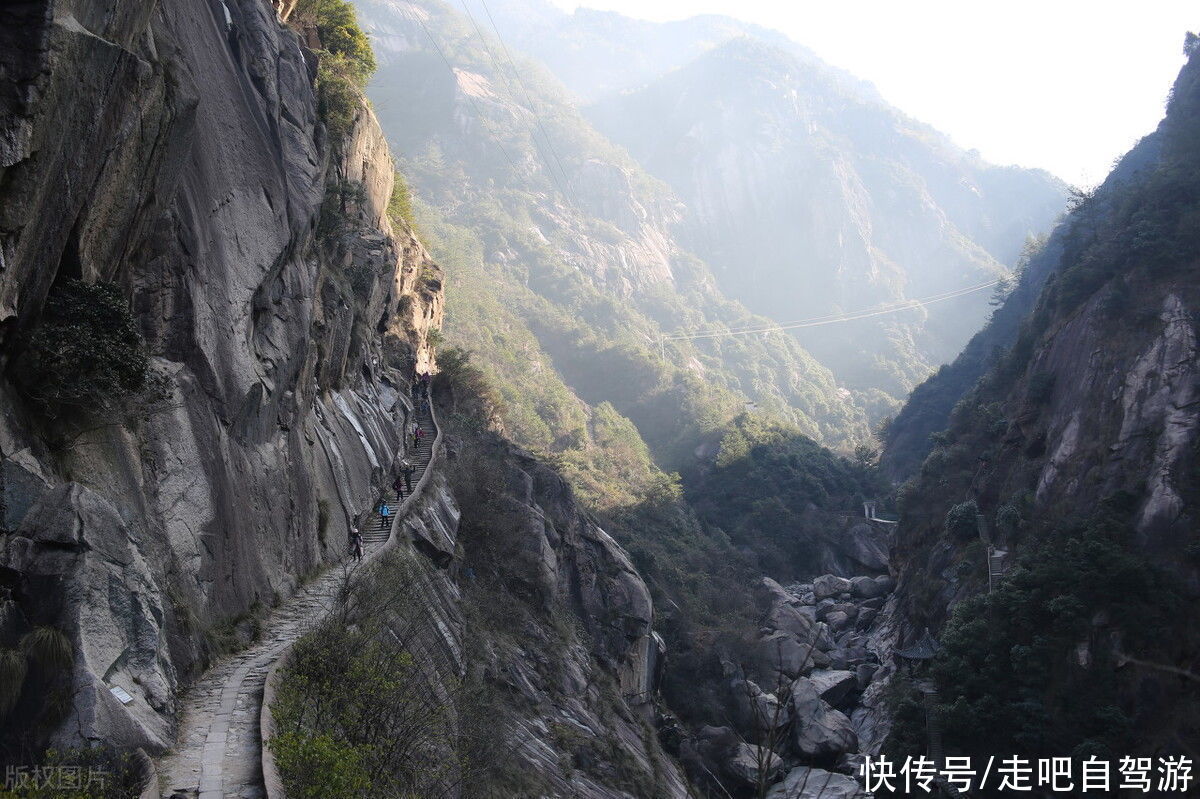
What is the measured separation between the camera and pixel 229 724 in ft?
34.8

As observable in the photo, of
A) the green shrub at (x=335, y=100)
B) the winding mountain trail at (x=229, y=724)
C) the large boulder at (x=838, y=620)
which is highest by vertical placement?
the green shrub at (x=335, y=100)

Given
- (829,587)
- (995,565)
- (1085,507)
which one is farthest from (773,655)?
(1085,507)

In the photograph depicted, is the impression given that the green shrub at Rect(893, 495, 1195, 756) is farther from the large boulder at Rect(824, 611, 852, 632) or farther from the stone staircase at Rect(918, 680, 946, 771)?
the large boulder at Rect(824, 611, 852, 632)

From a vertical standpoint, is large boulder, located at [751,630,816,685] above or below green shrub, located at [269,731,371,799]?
below

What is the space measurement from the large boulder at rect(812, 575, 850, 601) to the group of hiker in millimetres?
32260

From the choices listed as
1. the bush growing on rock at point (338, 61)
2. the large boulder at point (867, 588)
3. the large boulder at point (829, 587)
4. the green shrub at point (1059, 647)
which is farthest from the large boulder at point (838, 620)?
the bush growing on rock at point (338, 61)

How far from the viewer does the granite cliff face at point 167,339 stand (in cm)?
938

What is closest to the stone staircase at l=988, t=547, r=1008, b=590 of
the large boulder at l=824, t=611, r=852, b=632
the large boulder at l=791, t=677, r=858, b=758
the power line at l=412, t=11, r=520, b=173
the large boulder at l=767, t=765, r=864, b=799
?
the large boulder at l=791, t=677, r=858, b=758

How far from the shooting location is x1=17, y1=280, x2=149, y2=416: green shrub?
10.5 metres

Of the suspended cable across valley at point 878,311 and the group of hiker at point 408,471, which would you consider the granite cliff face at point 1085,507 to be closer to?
the group of hiker at point 408,471

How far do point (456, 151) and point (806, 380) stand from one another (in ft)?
241

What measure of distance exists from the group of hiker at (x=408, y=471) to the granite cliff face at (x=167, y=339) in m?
0.67

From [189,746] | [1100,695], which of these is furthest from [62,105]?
[1100,695]

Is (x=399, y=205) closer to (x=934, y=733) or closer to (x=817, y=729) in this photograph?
(x=817, y=729)
